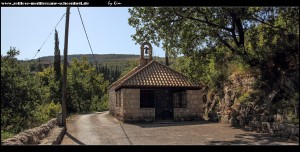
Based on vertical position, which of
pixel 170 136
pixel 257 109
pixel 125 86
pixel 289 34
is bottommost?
pixel 170 136

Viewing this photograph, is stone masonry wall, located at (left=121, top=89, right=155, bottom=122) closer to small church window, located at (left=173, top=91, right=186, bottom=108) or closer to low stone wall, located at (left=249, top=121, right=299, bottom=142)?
small church window, located at (left=173, top=91, right=186, bottom=108)

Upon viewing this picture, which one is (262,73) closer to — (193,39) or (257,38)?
(257,38)

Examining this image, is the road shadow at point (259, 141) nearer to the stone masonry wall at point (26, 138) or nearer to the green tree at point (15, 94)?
the stone masonry wall at point (26, 138)

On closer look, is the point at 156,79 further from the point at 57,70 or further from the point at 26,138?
the point at 57,70

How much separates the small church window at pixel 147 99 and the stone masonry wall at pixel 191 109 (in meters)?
1.97

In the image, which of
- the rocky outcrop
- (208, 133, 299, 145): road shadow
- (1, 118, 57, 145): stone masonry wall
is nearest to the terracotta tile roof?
the rocky outcrop

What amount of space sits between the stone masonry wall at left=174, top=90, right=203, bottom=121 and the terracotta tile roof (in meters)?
0.58

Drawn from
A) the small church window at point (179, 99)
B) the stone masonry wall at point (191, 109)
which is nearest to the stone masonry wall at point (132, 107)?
the stone masonry wall at point (191, 109)

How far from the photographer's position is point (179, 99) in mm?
22406

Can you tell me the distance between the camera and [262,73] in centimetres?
1259

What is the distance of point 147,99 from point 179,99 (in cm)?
244

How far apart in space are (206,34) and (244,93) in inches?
172
